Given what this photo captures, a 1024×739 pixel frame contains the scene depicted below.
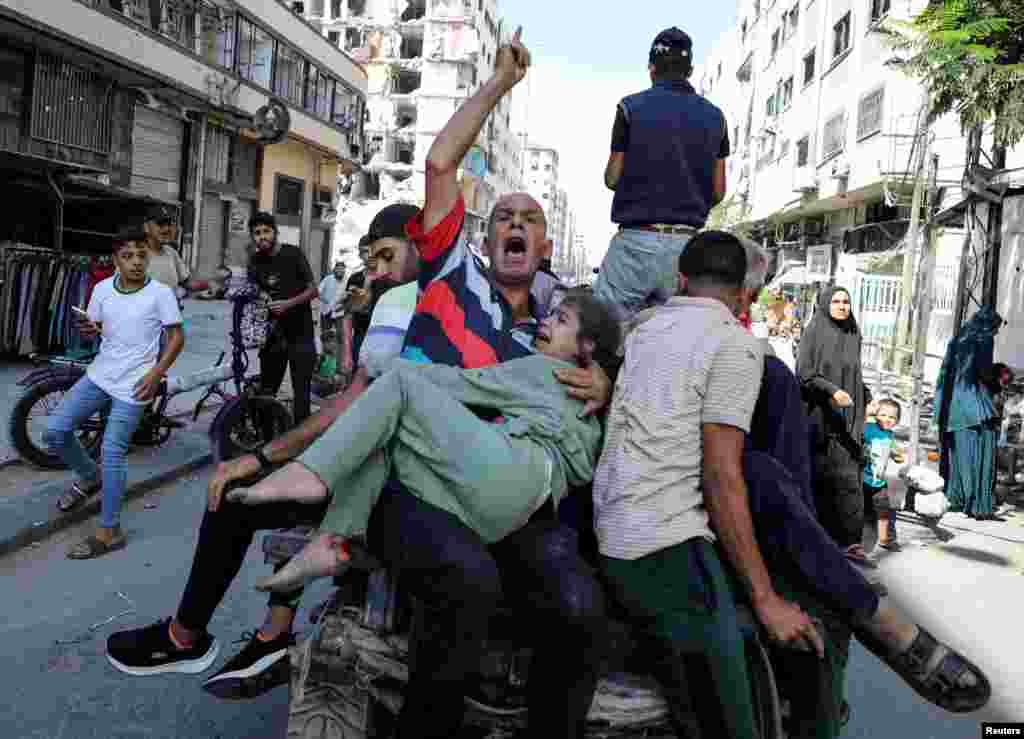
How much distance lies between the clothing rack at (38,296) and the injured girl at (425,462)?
959cm

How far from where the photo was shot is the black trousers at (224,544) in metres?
2.93

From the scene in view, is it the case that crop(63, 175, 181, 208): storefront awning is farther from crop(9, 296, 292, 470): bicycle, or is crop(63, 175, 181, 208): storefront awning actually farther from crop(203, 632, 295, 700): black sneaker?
crop(203, 632, 295, 700): black sneaker

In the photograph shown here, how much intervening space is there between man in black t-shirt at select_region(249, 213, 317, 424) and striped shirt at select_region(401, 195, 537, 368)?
17.8 ft

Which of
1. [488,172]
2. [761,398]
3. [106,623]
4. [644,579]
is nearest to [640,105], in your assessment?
[761,398]

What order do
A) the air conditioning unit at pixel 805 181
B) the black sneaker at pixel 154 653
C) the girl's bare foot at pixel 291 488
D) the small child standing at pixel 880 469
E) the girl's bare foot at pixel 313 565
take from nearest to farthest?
1. the girl's bare foot at pixel 291 488
2. the girl's bare foot at pixel 313 565
3. the black sneaker at pixel 154 653
4. the small child standing at pixel 880 469
5. the air conditioning unit at pixel 805 181

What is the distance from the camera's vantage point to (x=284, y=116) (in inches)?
1067

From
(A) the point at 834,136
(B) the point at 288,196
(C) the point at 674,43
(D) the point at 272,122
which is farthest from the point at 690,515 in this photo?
(B) the point at 288,196

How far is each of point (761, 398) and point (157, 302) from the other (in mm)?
4097

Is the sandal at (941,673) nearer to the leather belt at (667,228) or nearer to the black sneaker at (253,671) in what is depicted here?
the black sneaker at (253,671)

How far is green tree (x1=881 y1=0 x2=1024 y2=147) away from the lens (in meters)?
8.64

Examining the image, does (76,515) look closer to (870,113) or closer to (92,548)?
(92,548)

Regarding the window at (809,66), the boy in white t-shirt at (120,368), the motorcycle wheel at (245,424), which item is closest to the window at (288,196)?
the window at (809,66)

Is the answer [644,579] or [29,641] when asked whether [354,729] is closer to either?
[644,579]

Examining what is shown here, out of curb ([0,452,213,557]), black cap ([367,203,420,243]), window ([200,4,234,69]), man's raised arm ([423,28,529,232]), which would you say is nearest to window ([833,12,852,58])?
window ([200,4,234,69])
